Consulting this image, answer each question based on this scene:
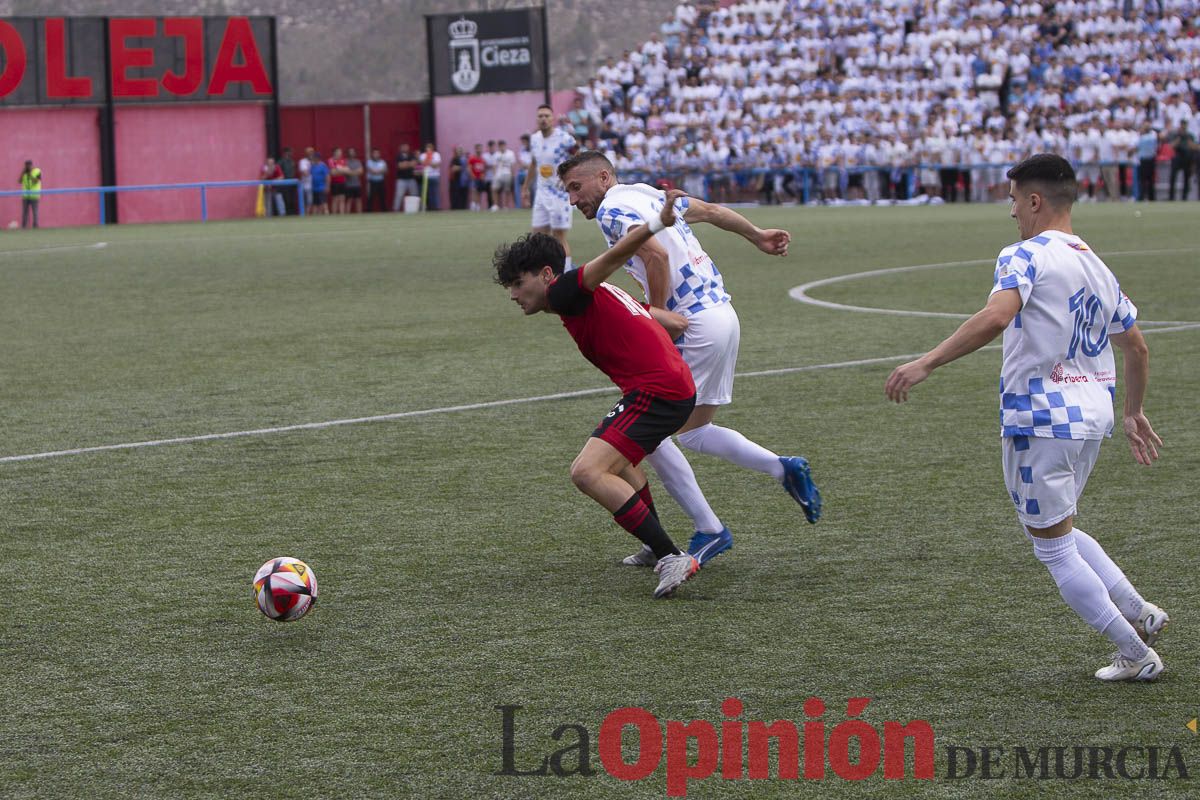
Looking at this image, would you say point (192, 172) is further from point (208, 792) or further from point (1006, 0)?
point (208, 792)

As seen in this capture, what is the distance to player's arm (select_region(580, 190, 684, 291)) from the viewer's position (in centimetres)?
570

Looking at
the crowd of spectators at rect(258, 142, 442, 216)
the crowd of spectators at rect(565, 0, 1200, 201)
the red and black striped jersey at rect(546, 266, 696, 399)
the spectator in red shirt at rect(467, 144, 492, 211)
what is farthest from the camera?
the spectator in red shirt at rect(467, 144, 492, 211)

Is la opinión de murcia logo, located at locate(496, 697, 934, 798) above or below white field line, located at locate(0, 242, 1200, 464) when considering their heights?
below

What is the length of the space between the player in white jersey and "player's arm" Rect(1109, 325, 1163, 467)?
1899 mm

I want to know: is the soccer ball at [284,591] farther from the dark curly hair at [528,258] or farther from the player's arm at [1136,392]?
the player's arm at [1136,392]

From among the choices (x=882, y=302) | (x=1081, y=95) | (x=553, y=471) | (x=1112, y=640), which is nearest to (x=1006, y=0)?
(x=1081, y=95)

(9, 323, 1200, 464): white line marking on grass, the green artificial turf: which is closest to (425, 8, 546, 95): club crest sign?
the green artificial turf

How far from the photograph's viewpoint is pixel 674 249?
7.19 meters

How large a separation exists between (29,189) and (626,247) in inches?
1435

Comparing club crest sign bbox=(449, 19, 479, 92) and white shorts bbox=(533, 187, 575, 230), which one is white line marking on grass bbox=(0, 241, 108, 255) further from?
club crest sign bbox=(449, 19, 479, 92)

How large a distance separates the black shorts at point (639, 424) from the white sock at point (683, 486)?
0.31m

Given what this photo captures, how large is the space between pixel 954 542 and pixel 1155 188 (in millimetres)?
32982

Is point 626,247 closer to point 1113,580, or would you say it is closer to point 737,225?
point 737,225

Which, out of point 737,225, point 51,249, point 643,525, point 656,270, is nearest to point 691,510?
point 643,525
